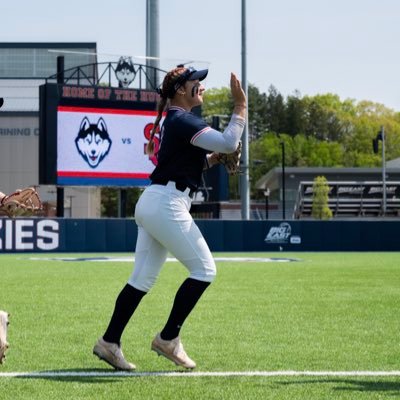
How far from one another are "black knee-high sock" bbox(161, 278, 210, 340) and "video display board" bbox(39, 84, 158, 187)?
28025mm

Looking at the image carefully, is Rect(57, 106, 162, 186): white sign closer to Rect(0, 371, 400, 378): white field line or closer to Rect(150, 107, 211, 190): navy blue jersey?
Rect(150, 107, 211, 190): navy blue jersey

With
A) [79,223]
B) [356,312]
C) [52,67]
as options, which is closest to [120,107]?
[79,223]

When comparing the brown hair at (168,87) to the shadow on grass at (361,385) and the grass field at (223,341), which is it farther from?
the shadow on grass at (361,385)

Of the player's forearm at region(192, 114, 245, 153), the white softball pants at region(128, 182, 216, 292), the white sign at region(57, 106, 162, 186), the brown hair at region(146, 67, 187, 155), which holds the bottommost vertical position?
the white softball pants at region(128, 182, 216, 292)

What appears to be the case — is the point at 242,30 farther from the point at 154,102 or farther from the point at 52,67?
the point at 52,67

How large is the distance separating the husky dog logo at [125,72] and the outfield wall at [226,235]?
5494 millimetres

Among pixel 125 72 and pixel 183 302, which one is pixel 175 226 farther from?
pixel 125 72

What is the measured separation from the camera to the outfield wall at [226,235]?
34000 mm

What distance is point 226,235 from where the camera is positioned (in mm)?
37250

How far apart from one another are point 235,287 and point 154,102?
21069 millimetres

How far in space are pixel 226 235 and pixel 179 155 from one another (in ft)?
101

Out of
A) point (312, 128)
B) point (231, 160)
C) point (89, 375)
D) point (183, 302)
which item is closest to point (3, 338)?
point (89, 375)

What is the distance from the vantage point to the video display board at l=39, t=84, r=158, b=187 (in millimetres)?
34406

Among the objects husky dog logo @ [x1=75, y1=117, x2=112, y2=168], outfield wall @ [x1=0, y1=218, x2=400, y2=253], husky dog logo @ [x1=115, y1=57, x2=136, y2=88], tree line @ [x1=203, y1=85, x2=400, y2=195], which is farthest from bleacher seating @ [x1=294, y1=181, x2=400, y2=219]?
husky dog logo @ [x1=75, y1=117, x2=112, y2=168]
